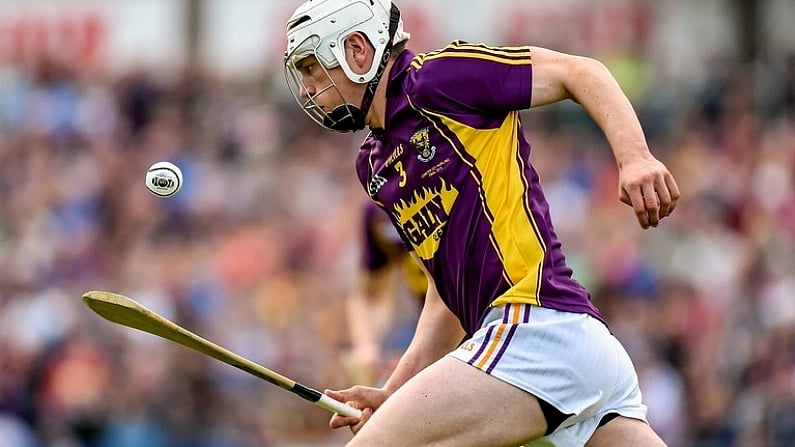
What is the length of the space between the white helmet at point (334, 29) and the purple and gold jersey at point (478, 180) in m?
0.16

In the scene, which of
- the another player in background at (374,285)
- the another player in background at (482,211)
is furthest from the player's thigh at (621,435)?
the another player in background at (374,285)

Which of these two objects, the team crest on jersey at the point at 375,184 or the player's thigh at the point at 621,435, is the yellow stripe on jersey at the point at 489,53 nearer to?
the team crest on jersey at the point at 375,184

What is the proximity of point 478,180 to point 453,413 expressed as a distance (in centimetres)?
71

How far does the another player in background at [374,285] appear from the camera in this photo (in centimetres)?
731

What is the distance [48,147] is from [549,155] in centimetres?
458

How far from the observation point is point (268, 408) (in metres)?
11.1

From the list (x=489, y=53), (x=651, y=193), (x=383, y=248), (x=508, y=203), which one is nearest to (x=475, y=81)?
(x=489, y=53)

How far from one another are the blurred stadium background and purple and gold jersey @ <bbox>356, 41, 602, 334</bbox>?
5209 mm

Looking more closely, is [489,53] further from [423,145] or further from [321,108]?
[321,108]

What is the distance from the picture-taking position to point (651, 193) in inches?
160

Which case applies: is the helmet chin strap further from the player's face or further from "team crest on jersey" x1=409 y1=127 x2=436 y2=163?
"team crest on jersey" x1=409 y1=127 x2=436 y2=163

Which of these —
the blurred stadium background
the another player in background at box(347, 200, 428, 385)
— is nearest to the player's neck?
the another player in background at box(347, 200, 428, 385)

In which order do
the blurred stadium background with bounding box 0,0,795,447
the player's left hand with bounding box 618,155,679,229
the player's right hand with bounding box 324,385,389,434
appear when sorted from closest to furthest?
the player's left hand with bounding box 618,155,679,229 < the player's right hand with bounding box 324,385,389,434 < the blurred stadium background with bounding box 0,0,795,447

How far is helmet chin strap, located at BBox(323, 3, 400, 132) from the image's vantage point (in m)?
4.74
